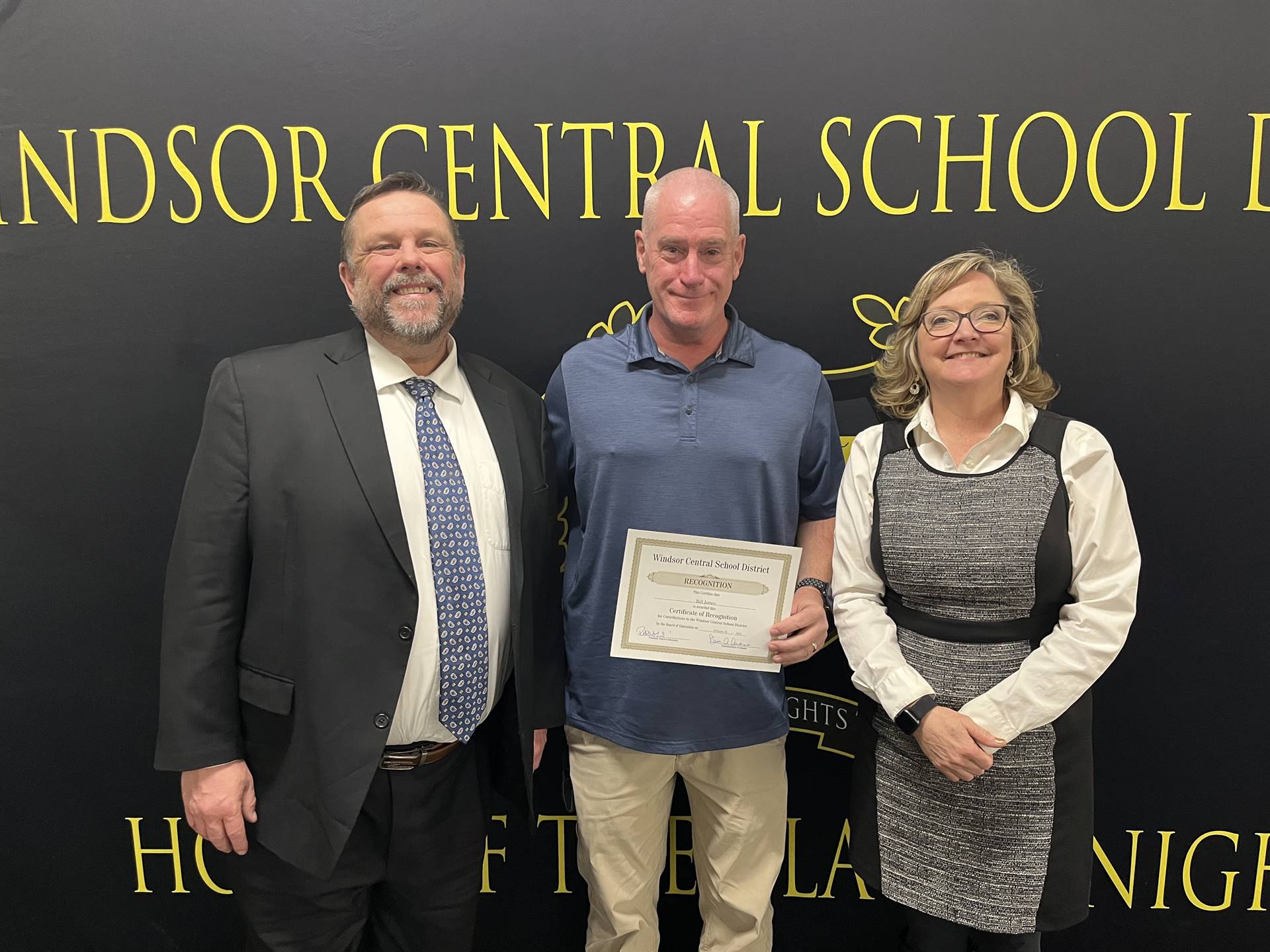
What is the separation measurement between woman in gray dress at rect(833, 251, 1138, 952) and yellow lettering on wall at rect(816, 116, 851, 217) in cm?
51

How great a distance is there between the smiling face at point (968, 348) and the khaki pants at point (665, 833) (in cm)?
90

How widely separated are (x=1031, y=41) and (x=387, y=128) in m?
1.62

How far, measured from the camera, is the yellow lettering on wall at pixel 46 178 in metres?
2.21

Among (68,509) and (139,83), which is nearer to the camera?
(139,83)

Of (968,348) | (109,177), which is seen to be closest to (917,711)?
(968,348)

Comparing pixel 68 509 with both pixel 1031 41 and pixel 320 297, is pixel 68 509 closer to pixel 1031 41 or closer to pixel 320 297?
pixel 320 297

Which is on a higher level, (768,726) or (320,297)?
(320,297)

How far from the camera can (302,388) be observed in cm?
170

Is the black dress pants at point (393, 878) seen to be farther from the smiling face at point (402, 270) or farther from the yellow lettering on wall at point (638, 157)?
the yellow lettering on wall at point (638, 157)

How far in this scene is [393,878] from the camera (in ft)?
6.13

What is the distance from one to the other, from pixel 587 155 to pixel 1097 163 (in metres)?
1.28

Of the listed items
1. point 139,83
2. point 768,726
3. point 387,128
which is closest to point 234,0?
point 139,83

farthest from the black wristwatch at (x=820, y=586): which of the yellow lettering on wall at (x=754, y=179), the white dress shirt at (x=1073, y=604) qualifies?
the yellow lettering on wall at (x=754, y=179)
